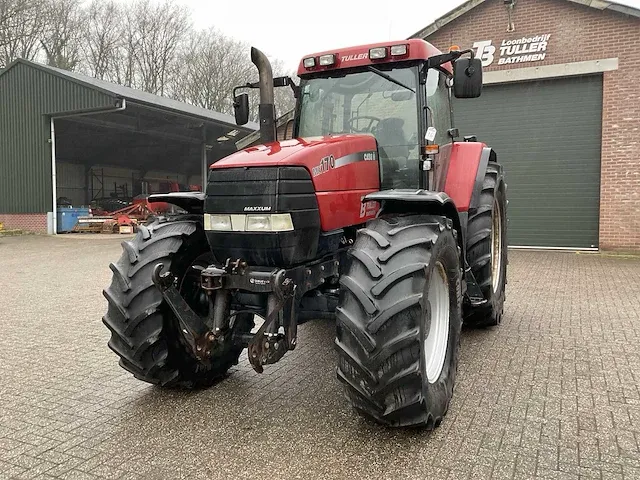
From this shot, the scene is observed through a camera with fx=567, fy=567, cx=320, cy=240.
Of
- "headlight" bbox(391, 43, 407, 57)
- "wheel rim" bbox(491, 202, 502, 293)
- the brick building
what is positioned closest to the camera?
"headlight" bbox(391, 43, 407, 57)

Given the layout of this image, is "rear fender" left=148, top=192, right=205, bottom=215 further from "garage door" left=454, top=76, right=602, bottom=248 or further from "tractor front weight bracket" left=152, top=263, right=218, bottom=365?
"garage door" left=454, top=76, right=602, bottom=248

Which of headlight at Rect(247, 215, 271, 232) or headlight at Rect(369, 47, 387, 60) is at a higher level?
headlight at Rect(369, 47, 387, 60)

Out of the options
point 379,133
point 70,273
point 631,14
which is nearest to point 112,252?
point 70,273

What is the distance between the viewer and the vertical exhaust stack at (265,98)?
3850 mm

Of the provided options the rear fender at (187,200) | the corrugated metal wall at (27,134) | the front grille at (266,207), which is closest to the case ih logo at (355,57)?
the front grille at (266,207)

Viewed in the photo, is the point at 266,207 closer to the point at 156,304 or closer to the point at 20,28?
the point at 156,304

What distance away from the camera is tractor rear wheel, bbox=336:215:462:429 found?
2.87m

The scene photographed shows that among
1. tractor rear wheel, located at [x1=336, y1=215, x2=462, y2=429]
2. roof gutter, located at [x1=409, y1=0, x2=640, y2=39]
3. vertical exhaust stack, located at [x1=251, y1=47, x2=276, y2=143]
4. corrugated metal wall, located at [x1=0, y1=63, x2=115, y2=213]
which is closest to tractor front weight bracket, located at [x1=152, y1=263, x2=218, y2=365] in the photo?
tractor rear wheel, located at [x1=336, y1=215, x2=462, y2=429]

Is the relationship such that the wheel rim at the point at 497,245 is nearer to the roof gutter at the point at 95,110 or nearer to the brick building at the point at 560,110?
the brick building at the point at 560,110

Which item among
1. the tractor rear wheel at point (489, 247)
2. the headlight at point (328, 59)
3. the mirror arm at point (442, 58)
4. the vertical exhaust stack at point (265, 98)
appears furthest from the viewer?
the tractor rear wheel at point (489, 247)

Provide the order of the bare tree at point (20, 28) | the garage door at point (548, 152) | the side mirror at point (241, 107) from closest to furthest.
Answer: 1. the side mirror at point (241, 107)
2. the garage door at point (548, 152)
3. the bare tree at point (20, 28)

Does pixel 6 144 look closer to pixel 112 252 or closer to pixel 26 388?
pixel 112 252

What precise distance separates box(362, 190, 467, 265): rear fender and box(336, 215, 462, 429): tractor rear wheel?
0.61 feet

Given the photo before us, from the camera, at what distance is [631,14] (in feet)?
35.4
